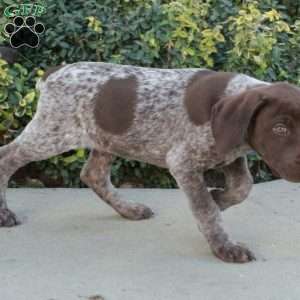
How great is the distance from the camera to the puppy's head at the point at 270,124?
412 cm

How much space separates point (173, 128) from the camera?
15.3 feet

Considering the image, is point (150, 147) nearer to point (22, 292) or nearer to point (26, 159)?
point (26, 159)

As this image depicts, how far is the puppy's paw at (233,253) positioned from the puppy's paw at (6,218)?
142 centimetres

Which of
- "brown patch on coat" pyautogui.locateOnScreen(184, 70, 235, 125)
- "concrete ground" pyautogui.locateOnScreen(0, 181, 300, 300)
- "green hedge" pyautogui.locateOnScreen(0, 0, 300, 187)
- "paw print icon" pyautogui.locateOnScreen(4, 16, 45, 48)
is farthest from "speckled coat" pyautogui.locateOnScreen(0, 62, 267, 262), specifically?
"paw print icon" pyautogui.locateOnScreen(4, 16, 45, 48)

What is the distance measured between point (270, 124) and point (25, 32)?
3096 mm

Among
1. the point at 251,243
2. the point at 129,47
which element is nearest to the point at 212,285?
the point at 251,243

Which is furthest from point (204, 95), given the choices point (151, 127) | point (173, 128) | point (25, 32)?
point (25, 32)

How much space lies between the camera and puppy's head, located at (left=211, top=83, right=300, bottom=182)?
4.12 metres

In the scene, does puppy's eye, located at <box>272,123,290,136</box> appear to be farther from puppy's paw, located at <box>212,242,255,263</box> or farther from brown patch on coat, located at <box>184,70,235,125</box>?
puppy's paw, located at <box>212,242,255,263</box>

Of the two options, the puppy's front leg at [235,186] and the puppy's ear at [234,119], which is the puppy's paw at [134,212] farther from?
the puppy's ear at [234,119]

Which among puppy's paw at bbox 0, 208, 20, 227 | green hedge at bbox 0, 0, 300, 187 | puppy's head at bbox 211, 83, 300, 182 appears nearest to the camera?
puppy's head at bbox 211, 83, 300, 182

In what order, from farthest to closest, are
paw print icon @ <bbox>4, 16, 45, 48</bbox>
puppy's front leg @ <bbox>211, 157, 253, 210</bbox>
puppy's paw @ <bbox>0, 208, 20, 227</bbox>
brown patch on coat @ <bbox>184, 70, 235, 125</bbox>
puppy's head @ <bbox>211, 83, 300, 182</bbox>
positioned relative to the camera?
paw print icon @ <bbox>4, 16, 45, 48</bbox> → puppy's paw @ <bbox>0, 208, 20, 227</bbox> → puppy's front leg @ <bbox>211, 157, 253, 210</bbox> → brown patch on coat @ <bbox>184, 70, 235, 125</bbox> → puppy's head @ <bbox>211, 83, 300, 182</bbox>

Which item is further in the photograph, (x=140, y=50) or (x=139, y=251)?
(x=140, y=50)

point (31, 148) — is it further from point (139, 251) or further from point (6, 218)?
point (139, 251)
